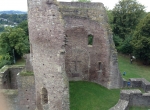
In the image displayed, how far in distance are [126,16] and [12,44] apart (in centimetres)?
1911

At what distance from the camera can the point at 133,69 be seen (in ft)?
79.7

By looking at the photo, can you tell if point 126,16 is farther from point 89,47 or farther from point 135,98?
point 135,98

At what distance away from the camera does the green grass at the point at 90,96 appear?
496 inches

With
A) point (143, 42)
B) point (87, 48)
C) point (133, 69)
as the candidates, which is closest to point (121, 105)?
point (87, 48)

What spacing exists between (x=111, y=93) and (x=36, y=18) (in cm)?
867

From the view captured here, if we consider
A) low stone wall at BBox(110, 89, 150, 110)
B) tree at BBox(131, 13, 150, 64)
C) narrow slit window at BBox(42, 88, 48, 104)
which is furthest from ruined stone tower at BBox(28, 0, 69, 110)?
tree at BBox(131, 13, 150, 64)

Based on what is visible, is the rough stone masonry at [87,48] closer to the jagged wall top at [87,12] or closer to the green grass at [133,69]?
the jagged wall top at [87,12]

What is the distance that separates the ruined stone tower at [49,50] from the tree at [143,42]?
17295mm

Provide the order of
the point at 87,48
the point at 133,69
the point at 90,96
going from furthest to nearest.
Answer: the point at 133,69, the point at 87,48, the point at 90,96

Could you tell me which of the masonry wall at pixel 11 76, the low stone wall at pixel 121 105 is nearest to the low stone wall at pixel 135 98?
the low stone wall at pixel 121 105

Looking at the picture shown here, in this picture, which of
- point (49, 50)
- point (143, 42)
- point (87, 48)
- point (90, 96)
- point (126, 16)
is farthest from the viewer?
point (126, 16)

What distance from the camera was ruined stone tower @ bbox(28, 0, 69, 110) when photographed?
8.73 meters

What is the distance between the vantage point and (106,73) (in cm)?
1556

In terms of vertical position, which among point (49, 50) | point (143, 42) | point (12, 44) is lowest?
point (12, 44)
